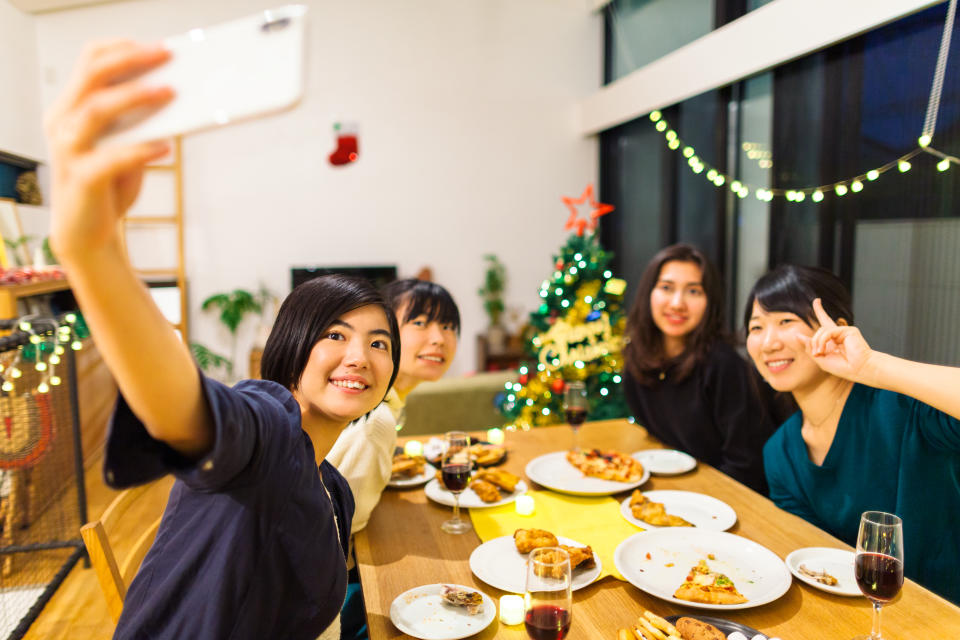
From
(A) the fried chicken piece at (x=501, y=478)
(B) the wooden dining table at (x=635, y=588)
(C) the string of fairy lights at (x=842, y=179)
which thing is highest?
(C) the string of fairy lights at (x=842, y=179)

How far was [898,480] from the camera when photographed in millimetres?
1511

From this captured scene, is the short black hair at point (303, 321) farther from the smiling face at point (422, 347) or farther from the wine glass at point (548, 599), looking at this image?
the smiling face at point (422, 347)

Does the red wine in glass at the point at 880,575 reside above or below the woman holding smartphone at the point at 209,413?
below

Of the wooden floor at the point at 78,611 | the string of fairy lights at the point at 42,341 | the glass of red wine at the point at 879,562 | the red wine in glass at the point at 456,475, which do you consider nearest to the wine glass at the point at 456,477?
the red wine in glass at the point at 456,475

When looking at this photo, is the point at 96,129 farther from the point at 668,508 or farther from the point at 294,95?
the point at 668,508

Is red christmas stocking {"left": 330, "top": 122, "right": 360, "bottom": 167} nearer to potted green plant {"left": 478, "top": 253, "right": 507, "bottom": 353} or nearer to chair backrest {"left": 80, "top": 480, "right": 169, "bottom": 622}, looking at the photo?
potted green plant {"left": 478, "top": 253, "right": 507, "bottom": 353}

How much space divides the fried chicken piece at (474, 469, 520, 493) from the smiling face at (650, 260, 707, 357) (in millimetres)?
→ 998

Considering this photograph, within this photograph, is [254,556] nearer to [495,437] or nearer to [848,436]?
[495,437]

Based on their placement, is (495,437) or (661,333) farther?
(661,333)

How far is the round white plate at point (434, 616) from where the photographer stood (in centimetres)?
105

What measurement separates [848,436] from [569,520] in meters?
0.69

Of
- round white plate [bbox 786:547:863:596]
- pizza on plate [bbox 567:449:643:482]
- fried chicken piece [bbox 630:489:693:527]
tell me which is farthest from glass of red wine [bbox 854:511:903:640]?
pizza on plate [bbox 567:449:643:482]

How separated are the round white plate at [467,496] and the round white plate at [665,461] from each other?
1.26 feet

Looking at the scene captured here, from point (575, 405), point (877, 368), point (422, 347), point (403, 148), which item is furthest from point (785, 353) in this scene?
point (403, 148)
